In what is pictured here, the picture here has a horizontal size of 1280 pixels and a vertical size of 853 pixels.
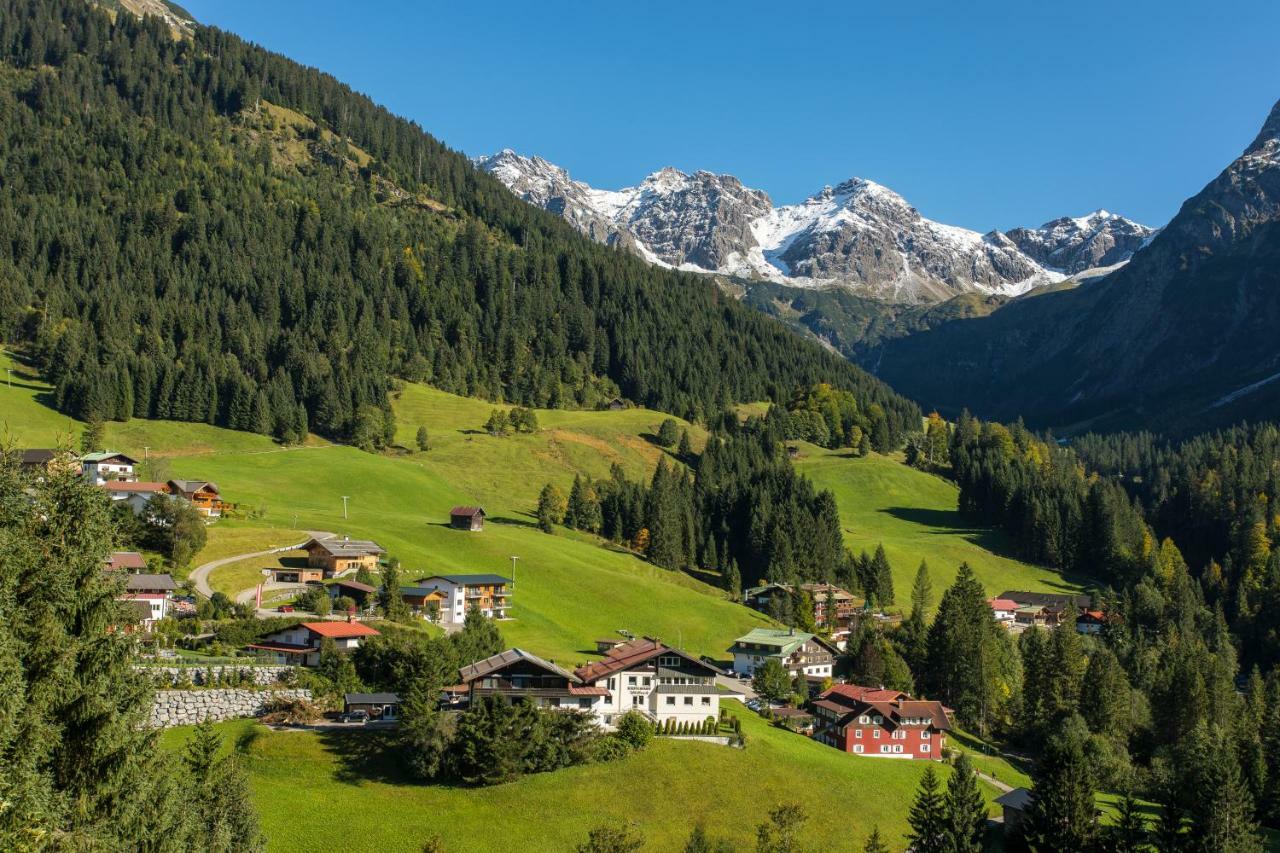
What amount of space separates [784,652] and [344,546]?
148 feet

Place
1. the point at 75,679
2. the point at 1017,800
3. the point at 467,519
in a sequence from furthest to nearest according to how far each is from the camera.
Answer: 1. the point at 467,519
2. the point at 1017,800
3. the point at 75,679

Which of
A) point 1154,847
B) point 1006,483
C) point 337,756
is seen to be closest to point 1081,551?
point 1006,483

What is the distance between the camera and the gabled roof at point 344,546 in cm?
9462

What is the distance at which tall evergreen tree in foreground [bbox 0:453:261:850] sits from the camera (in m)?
19.1

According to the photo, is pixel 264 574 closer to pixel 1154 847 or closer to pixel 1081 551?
pixel 1154 847

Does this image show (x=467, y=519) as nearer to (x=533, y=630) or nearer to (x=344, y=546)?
(x=344, y=546)

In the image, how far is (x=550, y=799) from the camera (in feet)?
184

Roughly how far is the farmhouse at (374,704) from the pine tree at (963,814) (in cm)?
3337

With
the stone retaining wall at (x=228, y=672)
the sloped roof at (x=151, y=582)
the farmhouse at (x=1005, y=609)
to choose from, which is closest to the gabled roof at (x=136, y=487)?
the sloped roof at (x=151, y=582)

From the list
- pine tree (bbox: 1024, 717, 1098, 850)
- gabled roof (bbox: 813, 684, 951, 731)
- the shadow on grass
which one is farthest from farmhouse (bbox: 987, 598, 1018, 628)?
the shadow on grass

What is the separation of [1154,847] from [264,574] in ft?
236

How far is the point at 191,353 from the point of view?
17338 centimetres

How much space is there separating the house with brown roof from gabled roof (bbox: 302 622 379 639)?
58.2 ft

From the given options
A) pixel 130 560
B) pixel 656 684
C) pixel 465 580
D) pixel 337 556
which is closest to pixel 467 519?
pixel 337 556
